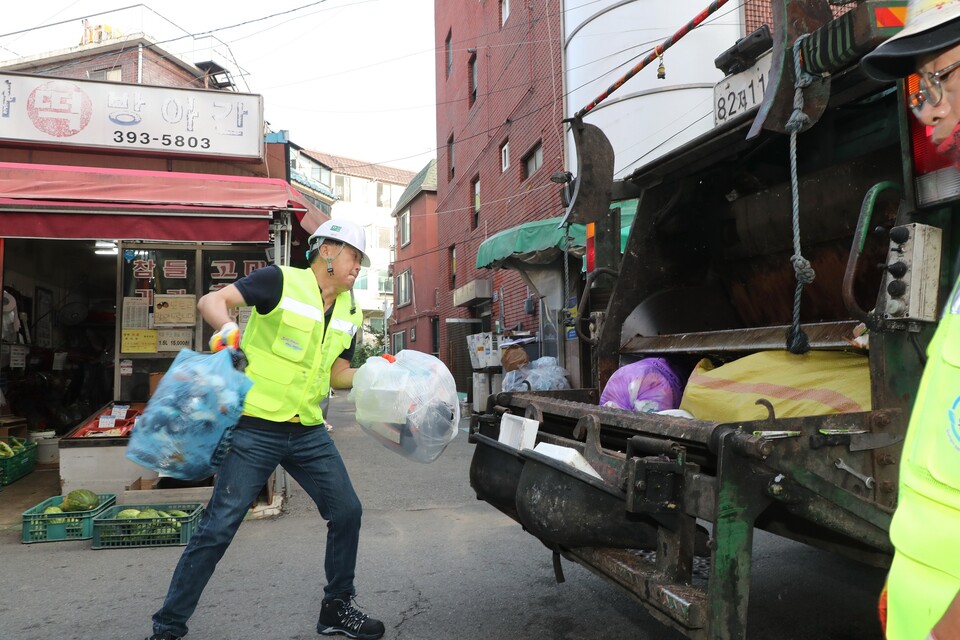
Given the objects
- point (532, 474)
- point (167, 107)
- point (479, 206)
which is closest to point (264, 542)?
point (532, 474)

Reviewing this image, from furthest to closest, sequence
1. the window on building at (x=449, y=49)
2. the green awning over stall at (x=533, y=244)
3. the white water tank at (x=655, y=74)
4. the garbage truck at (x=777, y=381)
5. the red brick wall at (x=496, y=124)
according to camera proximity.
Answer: the window on building at (x=449, y=49) → the red brick wall at (x=496, y=124) → the white water tank at (x=655, y=74) → the green awning over stall at (x=533, y=244) → the garbage truck at (x=777, y=381)

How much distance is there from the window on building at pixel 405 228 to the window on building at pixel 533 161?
38.9ft

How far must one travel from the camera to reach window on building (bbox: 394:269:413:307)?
2369 cm

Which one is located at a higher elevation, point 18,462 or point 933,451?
point 933,451

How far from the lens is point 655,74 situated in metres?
8.13

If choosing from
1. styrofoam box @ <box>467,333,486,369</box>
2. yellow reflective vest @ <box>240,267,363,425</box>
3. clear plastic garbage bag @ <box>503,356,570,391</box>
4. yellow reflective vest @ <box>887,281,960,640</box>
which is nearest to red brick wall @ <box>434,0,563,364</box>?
styrofoam box @ <box>467,333,486,369</box>

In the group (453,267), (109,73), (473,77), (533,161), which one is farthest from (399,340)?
(533,161)

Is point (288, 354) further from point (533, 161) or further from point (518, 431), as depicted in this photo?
point (533, 161)

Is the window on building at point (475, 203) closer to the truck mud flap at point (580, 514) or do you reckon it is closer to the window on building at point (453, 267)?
the window on building at point (453, 267)

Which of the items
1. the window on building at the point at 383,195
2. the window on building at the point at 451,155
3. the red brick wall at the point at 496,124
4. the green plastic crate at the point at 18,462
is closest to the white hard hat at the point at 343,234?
the green plastic crate at the point at 18,462

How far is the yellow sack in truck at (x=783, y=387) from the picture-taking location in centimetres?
238

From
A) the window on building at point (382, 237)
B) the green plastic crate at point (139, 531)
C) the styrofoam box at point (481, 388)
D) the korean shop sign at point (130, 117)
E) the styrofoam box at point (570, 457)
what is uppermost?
the window on building at point (382, 237)

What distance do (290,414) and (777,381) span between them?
209 cm

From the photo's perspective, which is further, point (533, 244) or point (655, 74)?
point (655, 74)
